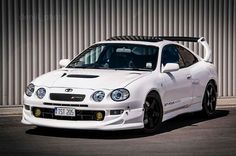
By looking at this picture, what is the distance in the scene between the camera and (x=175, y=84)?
12219 millimetres

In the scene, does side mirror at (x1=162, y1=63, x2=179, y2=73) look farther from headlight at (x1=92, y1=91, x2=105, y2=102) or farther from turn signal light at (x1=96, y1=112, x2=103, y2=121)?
turn signal light at (x1=96, y1=112, x2=103, y2=121)

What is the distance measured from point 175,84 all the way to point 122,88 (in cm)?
148

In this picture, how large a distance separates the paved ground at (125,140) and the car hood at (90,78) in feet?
2.42

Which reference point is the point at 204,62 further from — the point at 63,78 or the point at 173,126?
the point at 63,78

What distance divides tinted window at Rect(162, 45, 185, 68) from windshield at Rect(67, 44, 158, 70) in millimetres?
177

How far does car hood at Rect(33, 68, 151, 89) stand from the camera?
1110cm

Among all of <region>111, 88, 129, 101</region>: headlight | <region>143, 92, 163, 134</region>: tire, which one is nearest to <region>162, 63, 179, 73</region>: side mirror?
<region>143, 92, 163, 134</region>: tire

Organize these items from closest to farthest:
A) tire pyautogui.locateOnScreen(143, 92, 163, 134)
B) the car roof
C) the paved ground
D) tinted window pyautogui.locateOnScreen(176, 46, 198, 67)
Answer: the paved ground → tire pyautogui.locateOnScreen(143, 92, 163, 134) → the car roof → tinted window pyautogui.locateOnScreen(176, 46, 198, 67)

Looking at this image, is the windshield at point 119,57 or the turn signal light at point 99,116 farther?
the windshield at point 119,57

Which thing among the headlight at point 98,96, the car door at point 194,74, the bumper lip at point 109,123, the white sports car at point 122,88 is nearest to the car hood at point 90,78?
the white sports car at point 122,88

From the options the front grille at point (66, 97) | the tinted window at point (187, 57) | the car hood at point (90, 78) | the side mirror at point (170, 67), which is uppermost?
the tinted window at point (187, 57)

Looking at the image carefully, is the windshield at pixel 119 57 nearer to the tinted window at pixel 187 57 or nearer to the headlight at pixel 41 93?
the tinted window at pixel 187 57

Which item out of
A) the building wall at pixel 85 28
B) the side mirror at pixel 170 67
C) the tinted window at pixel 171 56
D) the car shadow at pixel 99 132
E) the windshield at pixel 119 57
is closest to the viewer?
the car shadow at pixel 99 132

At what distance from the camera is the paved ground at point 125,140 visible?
998 centimetres
